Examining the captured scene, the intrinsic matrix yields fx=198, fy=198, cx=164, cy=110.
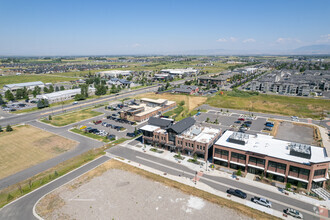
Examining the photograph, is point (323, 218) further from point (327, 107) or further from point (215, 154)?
point (327, 107)

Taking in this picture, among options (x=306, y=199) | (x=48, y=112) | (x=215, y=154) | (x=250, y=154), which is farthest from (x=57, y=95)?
(x=306, y=199)

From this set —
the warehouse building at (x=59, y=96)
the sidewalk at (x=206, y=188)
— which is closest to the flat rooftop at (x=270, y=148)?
the sidewalk at (x=206, y=188)

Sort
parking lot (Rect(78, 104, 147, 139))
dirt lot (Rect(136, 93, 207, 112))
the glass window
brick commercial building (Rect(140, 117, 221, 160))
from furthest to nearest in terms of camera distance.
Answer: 1. dirt lot (Rect(136, 93, 207, 112))
2. parking lot (Rect(78, 104, 147, 139))
3. brick commercial building (Rect(140, 117, 221, 160))
4. the glass window

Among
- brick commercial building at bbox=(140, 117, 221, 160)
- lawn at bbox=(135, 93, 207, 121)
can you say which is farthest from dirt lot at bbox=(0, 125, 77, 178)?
lawn at bbox=(135, 93, 207, 121)

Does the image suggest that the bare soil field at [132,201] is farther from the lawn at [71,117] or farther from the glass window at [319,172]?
the lawn at [71,117]

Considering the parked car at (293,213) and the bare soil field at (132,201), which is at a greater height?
the parked car at (293,213)

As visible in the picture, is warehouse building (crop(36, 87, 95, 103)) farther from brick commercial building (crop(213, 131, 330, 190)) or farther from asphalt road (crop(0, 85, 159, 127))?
brick commercial building (crop(213, 131, 330, 190))
